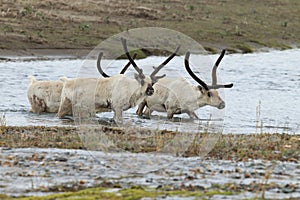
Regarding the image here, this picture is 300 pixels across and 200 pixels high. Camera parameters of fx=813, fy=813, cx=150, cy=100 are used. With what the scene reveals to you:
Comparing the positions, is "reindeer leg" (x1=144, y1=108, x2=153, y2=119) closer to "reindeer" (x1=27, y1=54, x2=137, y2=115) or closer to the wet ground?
"reindeer" (x1=27, y1=54, x2=137, y2=115)

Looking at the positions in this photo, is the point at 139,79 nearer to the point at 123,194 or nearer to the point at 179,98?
the point at 179,98

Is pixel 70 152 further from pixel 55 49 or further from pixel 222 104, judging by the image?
pixel 55 49

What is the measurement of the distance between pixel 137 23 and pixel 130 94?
70.3 feet

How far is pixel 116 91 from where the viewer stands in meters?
17.6

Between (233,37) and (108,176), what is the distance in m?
30.2

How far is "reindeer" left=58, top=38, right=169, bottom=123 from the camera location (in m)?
17.6

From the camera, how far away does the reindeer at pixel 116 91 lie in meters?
17.6

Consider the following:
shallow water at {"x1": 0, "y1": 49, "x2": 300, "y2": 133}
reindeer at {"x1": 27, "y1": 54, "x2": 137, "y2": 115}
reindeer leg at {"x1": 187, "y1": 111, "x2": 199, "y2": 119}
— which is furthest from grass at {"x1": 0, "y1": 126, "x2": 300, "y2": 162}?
reindeer at {"x1": 27, "y1": 54, "x2": 137, "y2": 115}

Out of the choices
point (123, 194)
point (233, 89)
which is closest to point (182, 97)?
point (233, 89)

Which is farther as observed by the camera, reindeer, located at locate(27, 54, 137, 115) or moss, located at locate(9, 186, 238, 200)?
reindeer, located at locate(27, 54, 137, 115)

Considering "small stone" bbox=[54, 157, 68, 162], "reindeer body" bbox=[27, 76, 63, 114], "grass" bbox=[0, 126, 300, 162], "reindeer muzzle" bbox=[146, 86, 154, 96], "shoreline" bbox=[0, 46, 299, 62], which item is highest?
"shoreline" bbox=[0, 46, 299, 62]

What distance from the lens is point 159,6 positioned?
44.8 metres

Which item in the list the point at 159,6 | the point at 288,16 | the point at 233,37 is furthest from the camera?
the point at 288,16

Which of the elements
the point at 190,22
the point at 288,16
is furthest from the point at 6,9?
the point at 288,16
